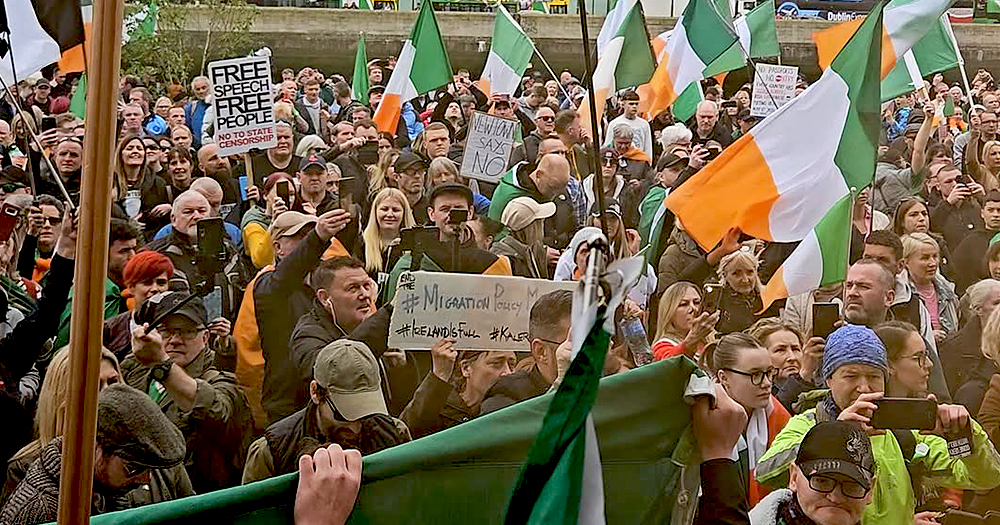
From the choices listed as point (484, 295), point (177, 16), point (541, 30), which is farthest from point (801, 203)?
point (541, 30)

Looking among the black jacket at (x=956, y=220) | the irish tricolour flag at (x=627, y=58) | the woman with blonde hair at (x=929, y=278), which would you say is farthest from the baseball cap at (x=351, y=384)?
the irish tricolour flag at (x=627, y=58)

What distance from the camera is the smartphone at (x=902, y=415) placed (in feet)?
10.8

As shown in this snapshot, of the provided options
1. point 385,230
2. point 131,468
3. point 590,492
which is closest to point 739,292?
point 385,230

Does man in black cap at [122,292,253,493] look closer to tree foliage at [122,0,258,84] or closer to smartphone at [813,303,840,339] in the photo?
smartphone at [813,303,840,339]

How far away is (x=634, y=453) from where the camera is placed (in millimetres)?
2213

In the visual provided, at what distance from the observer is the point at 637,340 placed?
4.48 metres

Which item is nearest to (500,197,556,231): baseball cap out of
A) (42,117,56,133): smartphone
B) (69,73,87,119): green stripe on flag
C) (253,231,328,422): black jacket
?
(253,231,328,422): black jacket

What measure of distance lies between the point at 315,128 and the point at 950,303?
755cm

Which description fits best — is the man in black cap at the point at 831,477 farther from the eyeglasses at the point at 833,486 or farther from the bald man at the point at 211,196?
the bald man at the point at 211,196

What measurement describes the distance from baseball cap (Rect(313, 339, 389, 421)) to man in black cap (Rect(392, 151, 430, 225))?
340 centimetres

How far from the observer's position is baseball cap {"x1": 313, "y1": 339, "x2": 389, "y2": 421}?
326 cm

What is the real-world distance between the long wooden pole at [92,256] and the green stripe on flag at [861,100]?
309 cm

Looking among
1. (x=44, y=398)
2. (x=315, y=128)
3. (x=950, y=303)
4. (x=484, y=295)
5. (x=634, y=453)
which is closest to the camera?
(x=634, y=453)

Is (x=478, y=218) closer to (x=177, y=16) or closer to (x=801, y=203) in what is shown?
(x=801, y=203)
